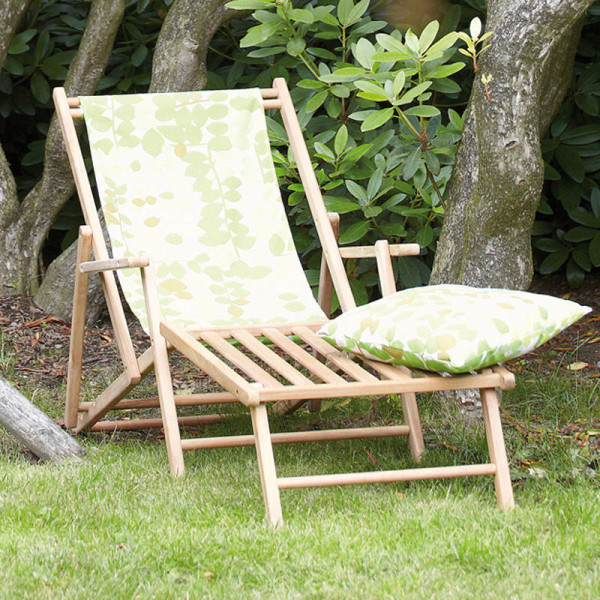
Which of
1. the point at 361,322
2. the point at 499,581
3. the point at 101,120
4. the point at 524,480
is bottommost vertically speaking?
the point at 524,480

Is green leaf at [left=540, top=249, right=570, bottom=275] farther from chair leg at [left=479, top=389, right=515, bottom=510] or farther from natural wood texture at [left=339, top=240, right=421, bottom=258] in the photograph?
chair leg at [left=479, top=389, right=515, bottom=510]

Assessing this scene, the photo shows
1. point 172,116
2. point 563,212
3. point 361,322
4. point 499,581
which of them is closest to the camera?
point 499,581

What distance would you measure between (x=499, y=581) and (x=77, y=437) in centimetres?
162

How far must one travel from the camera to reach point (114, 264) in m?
2.46

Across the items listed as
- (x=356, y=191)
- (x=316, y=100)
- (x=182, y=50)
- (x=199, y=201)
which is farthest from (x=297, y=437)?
(x=182, y=50)

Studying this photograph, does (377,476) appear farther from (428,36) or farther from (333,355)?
(428,36)

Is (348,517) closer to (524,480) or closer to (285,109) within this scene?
(524,480)

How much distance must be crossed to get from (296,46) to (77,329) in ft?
4.42

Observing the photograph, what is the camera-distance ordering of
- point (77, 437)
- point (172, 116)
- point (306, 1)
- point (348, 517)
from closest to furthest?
point (348, 517) → point (77, 437) → point (172, 116) → point (306, 1)

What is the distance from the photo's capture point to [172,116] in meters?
3.15

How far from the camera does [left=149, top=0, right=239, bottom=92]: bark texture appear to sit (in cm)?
373

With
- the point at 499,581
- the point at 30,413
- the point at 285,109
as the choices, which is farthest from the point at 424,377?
the point at 285,109

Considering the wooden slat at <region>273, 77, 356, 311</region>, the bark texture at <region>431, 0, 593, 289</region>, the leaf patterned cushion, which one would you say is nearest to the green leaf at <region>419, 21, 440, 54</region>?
the bark texture at <region>431, 0, 593, 289</region>

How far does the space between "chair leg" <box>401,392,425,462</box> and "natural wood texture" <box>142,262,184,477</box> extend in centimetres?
66
